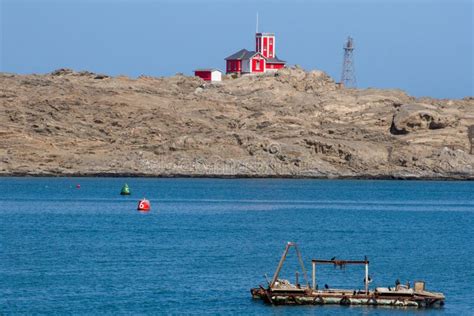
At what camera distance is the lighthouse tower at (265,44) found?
165 meters

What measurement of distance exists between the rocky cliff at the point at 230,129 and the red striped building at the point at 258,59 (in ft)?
9.45

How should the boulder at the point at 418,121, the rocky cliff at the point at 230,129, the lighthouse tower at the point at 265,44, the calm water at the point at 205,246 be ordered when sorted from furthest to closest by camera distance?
the lighthouse tower at the point at 265,44, the boulder at the point at 418,121, the rocky cliff at the point at 230,129, the calm water at the point at 205,246

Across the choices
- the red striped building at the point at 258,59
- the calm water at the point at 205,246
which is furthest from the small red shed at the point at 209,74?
the calm water at the point at 205,246

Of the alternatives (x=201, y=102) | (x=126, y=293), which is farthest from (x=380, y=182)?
(x=126, y=293)

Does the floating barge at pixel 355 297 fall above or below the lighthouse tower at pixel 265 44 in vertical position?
below

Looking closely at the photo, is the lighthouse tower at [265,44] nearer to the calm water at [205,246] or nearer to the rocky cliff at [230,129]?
the rocky cliff at [230,129]

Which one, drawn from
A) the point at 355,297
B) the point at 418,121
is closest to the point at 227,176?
the point at 418,121

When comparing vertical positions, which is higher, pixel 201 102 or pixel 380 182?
pixel 201 102

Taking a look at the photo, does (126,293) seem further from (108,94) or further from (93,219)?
(108,94)

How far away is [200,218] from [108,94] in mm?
77209

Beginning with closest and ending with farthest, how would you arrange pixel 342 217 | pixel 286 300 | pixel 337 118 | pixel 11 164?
pixel 286 300 → pixel 342 217 → pixel 11 164 → pixel 337 118

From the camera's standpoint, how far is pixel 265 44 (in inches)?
6545

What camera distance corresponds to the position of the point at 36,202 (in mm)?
100312

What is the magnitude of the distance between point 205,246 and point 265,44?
346 ft
